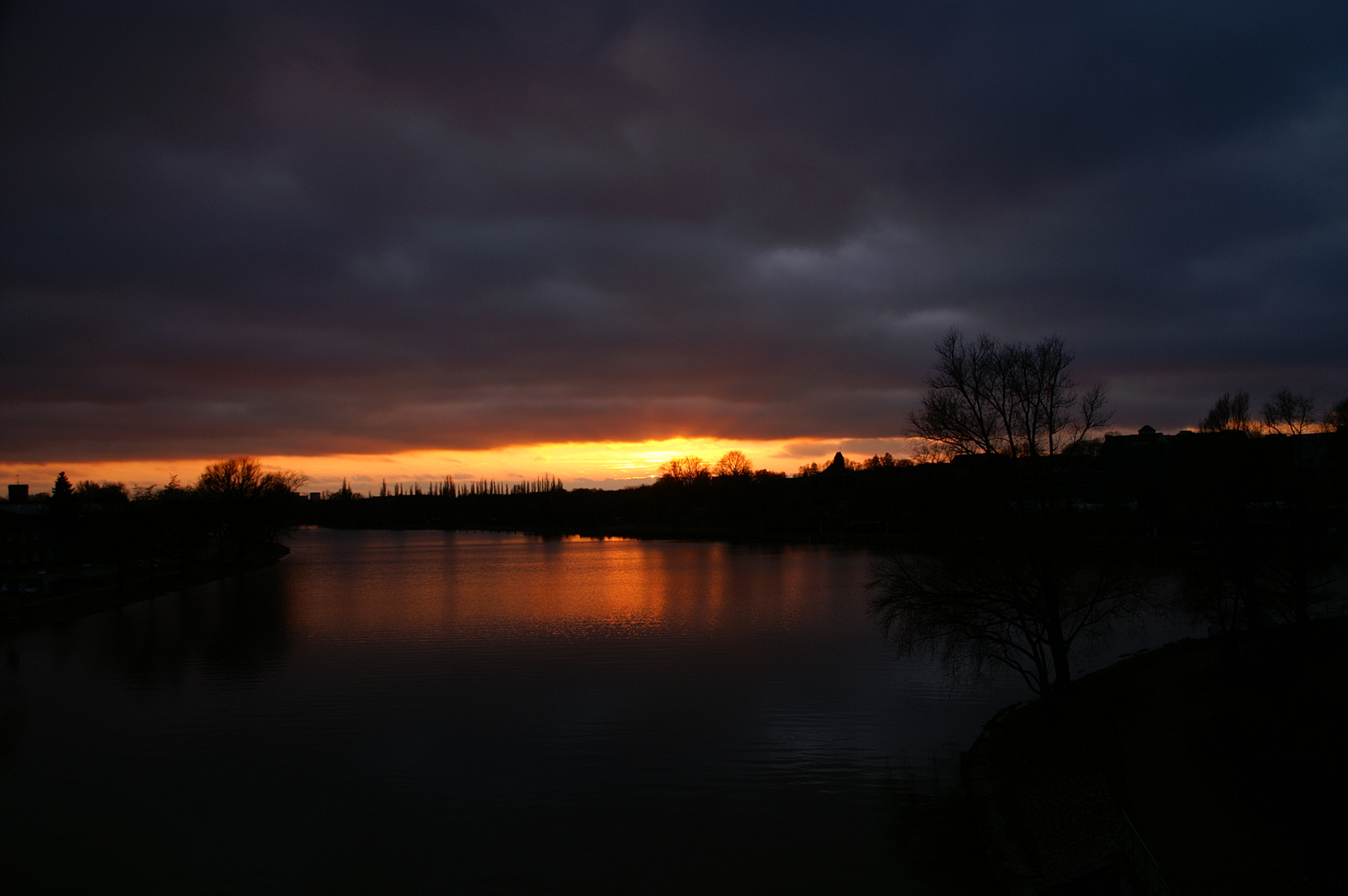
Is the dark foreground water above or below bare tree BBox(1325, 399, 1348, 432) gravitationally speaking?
below

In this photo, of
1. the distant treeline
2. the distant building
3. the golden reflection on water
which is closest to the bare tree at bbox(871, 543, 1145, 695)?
the golden reflection on water

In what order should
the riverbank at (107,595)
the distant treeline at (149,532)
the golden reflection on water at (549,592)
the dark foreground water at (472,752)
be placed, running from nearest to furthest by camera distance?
1. the dark foreground water at (472,752)
2. the golden reflection on water at (549,592)
3. the riverbank at (107,595)
4. the distant treeline at (149,532)

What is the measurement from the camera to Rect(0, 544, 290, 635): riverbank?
38.9 meters

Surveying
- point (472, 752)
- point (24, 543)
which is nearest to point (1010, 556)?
point (472, 752)

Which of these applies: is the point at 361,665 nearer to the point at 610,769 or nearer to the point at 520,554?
the point at 610,769

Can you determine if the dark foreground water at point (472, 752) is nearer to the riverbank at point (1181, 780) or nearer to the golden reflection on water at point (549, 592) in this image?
the golden reflection on water at point (549, 592)

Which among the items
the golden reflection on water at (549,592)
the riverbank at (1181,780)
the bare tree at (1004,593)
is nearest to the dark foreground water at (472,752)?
the golden reflection on water at (549,592)

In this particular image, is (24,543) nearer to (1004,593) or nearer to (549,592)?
(549,592)

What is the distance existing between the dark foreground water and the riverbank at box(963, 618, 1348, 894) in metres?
1.94

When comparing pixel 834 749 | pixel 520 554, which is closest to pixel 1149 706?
pixel 834 749

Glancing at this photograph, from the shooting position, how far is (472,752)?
664 inches

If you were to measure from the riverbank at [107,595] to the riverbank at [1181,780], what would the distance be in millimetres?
42937

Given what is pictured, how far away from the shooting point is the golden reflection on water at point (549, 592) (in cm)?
3400

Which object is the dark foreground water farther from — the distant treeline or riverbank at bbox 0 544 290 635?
the distant treeline
